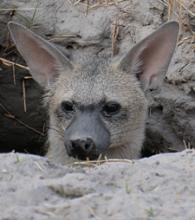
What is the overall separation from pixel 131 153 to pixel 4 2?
83.3 inches

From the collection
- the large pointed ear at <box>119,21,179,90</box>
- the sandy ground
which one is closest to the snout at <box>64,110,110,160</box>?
the large pointed ear at <box>119,21,179,90</box>

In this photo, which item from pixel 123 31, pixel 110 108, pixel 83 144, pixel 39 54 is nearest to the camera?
pixel 83 144

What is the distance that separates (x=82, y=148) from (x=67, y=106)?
0.76 m

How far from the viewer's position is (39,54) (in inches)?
264

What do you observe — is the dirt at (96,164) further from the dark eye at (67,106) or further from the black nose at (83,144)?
the dark eye at (67,106)

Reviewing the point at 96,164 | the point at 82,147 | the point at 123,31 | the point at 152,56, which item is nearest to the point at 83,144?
the point at 82,147

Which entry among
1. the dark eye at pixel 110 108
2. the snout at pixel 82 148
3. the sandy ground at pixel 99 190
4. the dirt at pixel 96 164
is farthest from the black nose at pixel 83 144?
the sandy ground at pixel 99 190

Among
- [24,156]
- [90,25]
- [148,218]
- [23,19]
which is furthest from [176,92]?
[148,218]

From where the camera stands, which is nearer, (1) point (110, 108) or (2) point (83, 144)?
(2) point (83, 144)

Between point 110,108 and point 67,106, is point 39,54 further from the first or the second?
point 110,108

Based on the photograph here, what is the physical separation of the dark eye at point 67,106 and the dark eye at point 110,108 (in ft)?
0.97

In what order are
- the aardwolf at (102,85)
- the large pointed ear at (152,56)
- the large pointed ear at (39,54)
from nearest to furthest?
1. the aardwolf at (102,85)
2. the large pointed ear at (152,56)
3. the large pointed ear at (39,54)

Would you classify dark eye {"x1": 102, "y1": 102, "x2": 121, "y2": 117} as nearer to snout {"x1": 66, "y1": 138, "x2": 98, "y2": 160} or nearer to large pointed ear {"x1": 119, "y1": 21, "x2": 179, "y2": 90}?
large pointed ear {"x1": 119, "y1": 21, "x2": 179, "y2": 90}

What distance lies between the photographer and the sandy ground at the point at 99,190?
3662 millimetres
